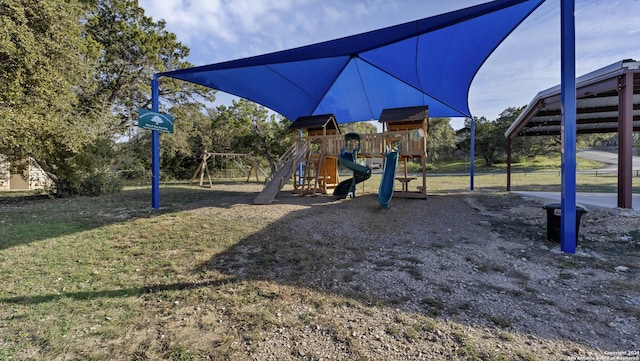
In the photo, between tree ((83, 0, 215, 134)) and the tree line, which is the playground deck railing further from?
tree ((83, 0, 215, 134))

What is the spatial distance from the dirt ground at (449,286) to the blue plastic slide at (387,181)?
133cm

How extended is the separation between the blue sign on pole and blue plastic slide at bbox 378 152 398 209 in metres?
6.11

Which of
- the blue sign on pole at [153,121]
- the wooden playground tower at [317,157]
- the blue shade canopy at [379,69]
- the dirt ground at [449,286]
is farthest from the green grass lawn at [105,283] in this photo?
the wooden playground tower at [317,157]

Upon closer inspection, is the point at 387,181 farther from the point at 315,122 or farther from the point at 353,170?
the point at 315,122

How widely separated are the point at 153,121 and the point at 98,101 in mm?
9391

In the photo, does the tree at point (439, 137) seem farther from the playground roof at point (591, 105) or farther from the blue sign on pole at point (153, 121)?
the blue sign on pole at point (153, 121)

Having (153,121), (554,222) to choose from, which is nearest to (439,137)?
(554,222)

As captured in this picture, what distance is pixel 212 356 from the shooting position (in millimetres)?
2148

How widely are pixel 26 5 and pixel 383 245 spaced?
10.9 m

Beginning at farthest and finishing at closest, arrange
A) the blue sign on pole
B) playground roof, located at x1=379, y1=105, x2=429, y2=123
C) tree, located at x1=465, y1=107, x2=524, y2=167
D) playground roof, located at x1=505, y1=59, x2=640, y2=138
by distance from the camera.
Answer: tree, located at x1=465, y1=107, x2=524, y2=167, playground roof, located at x1=379, y1=105, x2=429, y2=123, the blue sign on pole, playground roof, located at x1=505, y1=59, x2=640, y2=138

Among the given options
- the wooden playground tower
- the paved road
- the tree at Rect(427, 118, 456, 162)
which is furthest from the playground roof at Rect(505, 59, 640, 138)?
the tree at Rect(427, 118, 456, 162)

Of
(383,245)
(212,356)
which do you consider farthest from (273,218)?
(212,356)

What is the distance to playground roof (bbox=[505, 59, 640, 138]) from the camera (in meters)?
6.36

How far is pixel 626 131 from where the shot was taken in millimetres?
6043
